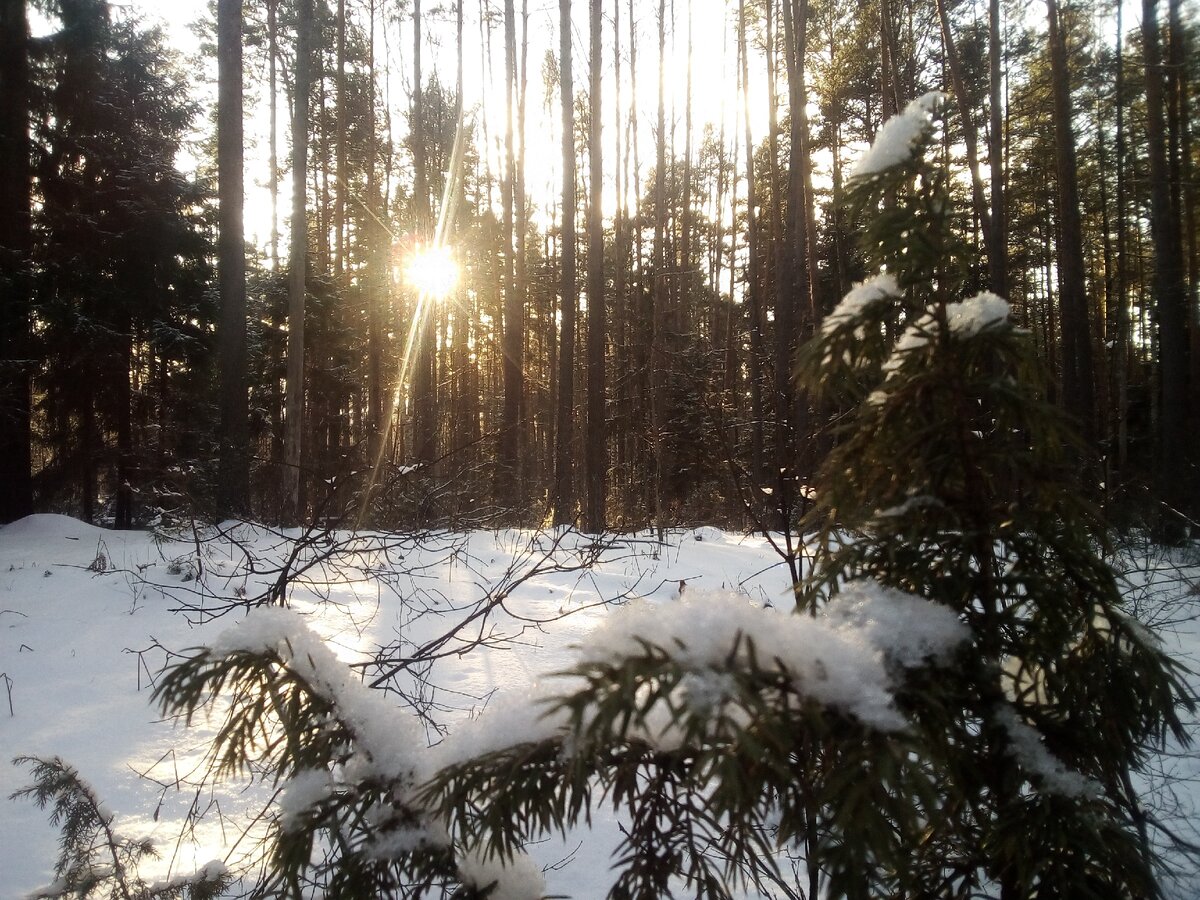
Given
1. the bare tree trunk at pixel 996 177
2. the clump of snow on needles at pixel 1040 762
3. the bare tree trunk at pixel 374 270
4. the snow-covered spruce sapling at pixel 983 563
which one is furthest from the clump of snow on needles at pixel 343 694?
the bare tree trunk at pixel 374 270

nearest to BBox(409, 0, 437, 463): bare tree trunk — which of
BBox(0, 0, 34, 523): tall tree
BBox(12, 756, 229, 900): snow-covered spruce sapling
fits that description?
BBox(0, 0, 34, 523): tall tree

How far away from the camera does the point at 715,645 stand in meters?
0.56

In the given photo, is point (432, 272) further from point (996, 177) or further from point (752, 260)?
point (996, 177)

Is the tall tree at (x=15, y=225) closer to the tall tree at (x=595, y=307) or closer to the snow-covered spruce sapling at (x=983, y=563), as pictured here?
the tall tree at (x=595, y=307)

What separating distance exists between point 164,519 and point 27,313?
22.6 ft

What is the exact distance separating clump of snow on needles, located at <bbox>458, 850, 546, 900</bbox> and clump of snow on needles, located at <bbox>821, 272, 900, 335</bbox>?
30.8 inches

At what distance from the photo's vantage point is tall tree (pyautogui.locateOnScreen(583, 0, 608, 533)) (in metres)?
10.1

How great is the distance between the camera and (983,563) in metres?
0.73

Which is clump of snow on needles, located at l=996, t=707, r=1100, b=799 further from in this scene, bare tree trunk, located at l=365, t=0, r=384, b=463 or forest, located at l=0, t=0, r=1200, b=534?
bare tree trunk, located at l=365, t=0, r=384, b=463

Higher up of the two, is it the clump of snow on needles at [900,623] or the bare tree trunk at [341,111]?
the bare tree trunk at [341,111]

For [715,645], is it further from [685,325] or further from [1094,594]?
[685,325]

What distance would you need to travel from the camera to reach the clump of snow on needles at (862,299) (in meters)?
0.82

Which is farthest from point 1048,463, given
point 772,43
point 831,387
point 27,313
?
point 772,43

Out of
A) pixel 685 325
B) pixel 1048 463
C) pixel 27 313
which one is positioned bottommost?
pixel 1048 463
